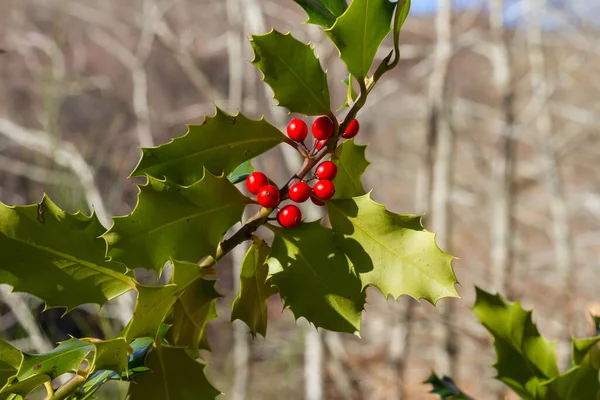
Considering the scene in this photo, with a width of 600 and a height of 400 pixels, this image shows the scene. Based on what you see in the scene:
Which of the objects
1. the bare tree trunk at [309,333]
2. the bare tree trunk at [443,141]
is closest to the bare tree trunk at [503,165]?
the bare tree trunk at [443,141]

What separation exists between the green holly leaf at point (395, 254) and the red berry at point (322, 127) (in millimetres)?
64

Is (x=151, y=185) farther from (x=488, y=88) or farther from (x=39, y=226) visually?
(x=488, y=88)

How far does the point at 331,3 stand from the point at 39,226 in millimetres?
314

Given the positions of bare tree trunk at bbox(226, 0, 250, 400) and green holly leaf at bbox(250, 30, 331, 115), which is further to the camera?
bare tree trunk at bbox(226, 0, 250, 400)

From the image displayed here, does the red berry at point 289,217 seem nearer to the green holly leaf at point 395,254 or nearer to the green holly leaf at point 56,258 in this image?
the green holly leaf at point 395,254

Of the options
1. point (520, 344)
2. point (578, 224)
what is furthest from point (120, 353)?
point (578, 224)

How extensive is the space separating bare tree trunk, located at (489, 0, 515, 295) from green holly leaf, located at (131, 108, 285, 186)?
8.53 feet

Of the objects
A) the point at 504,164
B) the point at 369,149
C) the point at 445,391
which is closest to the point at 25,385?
the point at 445,391

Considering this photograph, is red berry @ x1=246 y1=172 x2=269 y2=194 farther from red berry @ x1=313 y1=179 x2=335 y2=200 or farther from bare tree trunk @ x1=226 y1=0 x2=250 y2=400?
bare tree trunk @ x1=226 y1=0 x2=250 y2=400

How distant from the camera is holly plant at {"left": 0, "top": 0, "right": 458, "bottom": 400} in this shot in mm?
474

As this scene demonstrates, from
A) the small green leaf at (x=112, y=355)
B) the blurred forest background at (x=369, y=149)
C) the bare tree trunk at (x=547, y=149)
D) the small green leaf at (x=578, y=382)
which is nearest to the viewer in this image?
the small green leaf at (x=112, y=355)

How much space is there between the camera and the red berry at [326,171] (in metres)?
0.51

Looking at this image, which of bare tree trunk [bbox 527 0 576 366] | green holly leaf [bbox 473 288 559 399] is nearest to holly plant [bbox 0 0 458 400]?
green holly leaf [bbox 473 288 559 399]

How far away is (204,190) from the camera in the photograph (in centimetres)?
49
